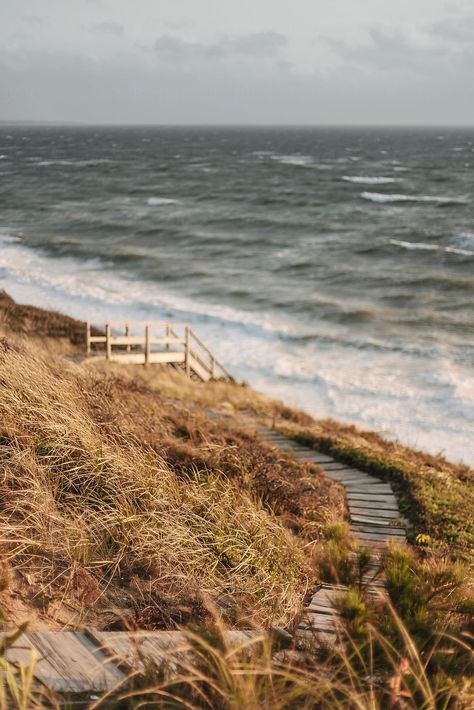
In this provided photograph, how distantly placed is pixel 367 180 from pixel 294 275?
1823 inches

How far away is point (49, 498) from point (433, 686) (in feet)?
9.71

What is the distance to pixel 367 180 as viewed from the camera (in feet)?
248

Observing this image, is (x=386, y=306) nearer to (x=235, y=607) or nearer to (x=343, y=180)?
(x=235, y=607)

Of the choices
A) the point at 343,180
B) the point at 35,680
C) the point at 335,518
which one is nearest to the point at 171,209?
the point at 343,180

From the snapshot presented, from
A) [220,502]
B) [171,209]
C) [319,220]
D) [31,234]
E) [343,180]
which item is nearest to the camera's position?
[220,502]

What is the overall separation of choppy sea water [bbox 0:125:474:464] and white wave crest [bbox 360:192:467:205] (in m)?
0.38

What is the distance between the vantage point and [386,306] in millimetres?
28438

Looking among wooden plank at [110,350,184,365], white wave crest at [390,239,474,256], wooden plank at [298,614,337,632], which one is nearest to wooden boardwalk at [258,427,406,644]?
wooden plank at [298,614,337,632]

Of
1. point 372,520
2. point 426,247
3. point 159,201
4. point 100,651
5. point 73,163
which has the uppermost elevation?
point 73,163

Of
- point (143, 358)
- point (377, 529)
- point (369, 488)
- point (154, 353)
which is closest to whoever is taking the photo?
point (377, 529)

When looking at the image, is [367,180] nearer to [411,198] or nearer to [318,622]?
[411,198]

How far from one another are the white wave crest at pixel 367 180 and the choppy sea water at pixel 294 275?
0.99m

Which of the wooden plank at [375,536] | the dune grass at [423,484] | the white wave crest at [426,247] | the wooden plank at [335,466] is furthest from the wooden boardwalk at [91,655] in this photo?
the white wave crest at [426,247]

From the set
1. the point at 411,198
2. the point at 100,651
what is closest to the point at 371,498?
the point at 100,651
